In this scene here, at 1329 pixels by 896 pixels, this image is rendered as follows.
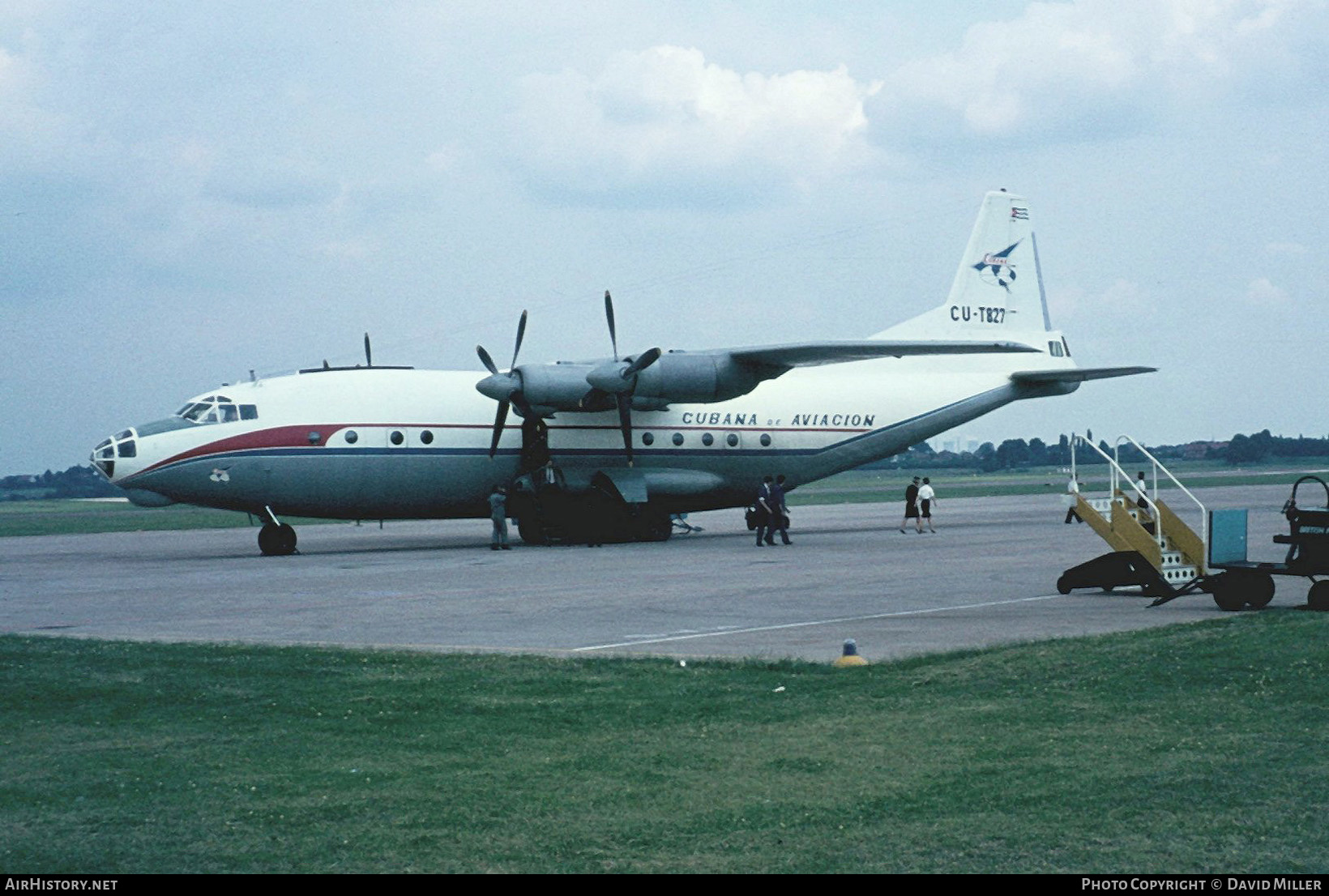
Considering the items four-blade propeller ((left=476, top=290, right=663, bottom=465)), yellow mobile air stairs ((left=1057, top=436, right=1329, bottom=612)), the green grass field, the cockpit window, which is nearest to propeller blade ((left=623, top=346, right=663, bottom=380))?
four-blade propeller ((left=476, top=290, right=663, bottom=465))

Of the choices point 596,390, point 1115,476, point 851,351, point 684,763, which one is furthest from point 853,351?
point 684,763

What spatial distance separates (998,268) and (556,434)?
15407 millimetres

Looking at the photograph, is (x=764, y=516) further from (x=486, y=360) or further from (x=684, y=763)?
(x=684, y=763)

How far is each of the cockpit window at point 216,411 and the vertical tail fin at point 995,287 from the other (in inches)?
720

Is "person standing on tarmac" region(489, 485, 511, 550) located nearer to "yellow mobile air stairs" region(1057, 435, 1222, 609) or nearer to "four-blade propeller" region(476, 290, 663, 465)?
"four-blade propeller" region(476, 290, 663, 465)

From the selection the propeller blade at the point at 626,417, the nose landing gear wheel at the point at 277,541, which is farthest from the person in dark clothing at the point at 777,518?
the nose landing gear wheel at the point at 277,541

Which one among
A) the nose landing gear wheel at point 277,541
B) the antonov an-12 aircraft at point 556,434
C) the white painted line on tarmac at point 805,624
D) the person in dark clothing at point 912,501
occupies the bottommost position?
the white painted line on tarmac at point 805,624

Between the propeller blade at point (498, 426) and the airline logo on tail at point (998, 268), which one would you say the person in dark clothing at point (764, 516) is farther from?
the airline logo on tail at point (998, 268)

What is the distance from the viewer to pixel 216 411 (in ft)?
97.7

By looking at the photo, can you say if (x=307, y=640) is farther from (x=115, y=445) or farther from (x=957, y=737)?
(x=115, y=445)

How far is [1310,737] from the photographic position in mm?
8172

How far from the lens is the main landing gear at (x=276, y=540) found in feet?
99.3

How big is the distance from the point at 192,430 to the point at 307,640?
16.2 meters

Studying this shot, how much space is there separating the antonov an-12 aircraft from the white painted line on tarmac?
45.7 feet
